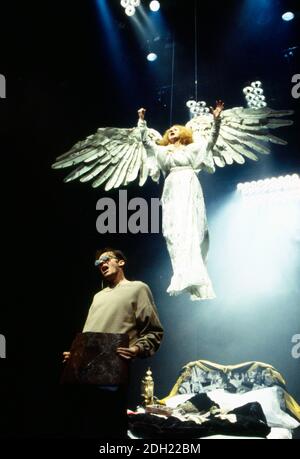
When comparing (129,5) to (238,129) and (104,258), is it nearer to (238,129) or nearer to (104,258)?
(238,129)

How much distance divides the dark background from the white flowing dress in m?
1.11

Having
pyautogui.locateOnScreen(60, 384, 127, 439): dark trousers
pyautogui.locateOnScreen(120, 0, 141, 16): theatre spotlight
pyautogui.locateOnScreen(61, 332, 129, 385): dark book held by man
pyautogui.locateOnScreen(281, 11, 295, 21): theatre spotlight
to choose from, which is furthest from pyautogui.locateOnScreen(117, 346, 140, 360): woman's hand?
pyautogui.locateOnScreen(281, 11, 295, 21): theatre spotlight

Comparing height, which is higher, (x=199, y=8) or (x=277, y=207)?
(x=199, y=8)

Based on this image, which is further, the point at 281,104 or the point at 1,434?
the point at 281,104

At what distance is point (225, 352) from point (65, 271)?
1.85 meters

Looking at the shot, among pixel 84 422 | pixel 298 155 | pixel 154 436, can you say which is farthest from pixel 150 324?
pixel 298 155

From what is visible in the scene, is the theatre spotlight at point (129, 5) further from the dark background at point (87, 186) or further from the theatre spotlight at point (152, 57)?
the theatre spotlight at point (152, 57)

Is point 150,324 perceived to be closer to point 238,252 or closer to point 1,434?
point 1,434

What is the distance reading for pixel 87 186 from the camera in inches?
198

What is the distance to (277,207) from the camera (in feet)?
17.9

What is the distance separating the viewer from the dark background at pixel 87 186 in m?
4.43

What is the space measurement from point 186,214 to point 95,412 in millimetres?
1612

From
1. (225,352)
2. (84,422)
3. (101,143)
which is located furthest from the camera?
(225,352)

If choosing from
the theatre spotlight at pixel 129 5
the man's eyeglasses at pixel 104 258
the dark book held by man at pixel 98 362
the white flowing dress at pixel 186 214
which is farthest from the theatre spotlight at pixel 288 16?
the dark book held by man at pixel 98 362
